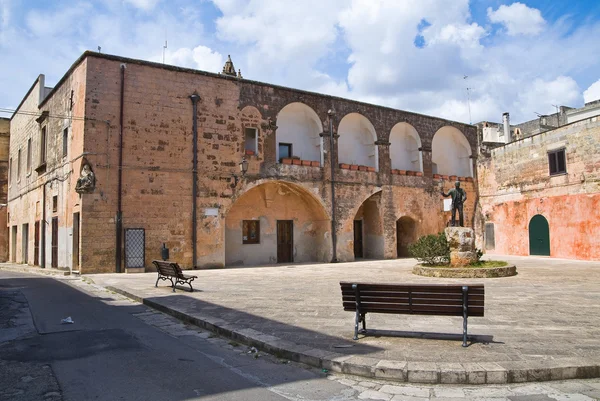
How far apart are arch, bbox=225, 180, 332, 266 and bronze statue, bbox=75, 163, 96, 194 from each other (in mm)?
5080

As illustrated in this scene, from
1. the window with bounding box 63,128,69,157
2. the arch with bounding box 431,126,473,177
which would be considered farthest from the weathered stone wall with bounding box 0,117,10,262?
the arch with bounding box 431,126,473,177

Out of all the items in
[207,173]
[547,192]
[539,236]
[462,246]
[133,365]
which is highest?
[207,173]

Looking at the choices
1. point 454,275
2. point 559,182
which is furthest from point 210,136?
point 559,182

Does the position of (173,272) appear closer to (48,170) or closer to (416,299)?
(416,299)

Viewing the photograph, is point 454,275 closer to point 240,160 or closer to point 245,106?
point 240,160

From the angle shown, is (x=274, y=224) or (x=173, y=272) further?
(x=274, y=224)

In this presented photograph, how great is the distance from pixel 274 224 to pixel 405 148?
9.16m

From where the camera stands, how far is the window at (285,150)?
20.7 m

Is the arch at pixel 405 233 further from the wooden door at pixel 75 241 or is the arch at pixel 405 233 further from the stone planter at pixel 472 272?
the wooden door at pixel 75 241

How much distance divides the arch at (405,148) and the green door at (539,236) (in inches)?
240

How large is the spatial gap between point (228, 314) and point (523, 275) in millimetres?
8995

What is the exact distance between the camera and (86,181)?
587 inches

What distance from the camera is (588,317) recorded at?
21.3ft

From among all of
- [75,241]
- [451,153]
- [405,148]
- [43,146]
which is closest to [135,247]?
[75,241]
